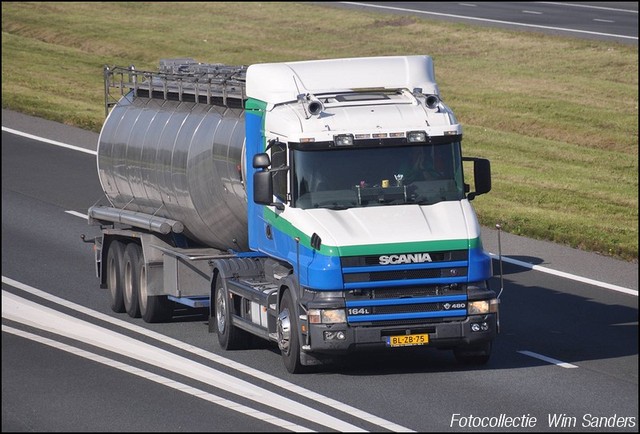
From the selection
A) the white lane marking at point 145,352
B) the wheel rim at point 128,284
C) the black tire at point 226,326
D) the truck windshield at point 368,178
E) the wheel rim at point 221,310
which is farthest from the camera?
the wheel rim at point 128,284

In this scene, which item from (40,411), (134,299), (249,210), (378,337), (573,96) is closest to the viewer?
(40,411)

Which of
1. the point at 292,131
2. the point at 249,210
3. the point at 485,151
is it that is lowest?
the point at 485,151

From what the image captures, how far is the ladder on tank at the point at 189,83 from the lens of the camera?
60.7ft

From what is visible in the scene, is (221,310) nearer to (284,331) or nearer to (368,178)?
(284,331)

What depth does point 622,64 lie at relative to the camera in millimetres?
43844

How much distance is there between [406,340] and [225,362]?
8.13ft

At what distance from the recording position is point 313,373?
52.9 ft

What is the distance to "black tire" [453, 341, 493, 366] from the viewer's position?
16148 mm

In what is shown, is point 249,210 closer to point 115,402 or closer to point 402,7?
point 115,402

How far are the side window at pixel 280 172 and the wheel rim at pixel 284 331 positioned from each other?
1.33m

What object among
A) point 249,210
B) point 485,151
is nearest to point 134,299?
point 249,210

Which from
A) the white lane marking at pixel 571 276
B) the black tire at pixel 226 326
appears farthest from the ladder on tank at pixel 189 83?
the white lane marking at pixel 571 276

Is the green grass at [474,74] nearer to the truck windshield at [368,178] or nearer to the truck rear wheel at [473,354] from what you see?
the truck rear wheel at [473,354]

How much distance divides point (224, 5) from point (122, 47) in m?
10.7
